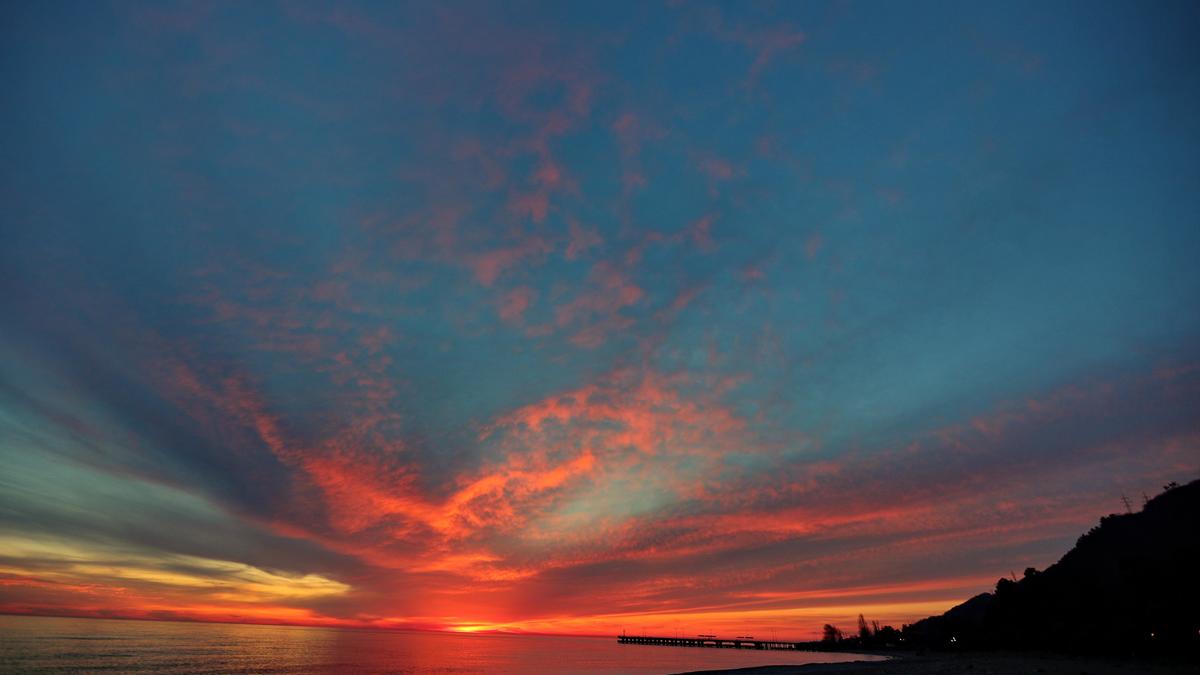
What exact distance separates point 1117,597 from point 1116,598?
0.58m

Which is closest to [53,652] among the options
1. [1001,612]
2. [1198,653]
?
[1198,653]

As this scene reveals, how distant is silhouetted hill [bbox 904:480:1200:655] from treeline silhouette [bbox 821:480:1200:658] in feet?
0.48

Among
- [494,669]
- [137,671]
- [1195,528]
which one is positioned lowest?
[494,669]

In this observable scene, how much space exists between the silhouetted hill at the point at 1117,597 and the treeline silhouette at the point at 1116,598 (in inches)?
5.7

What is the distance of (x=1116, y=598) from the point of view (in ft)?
320

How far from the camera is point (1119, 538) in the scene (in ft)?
522

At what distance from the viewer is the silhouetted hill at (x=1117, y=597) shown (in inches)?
2623

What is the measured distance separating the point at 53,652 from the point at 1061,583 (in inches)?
7874

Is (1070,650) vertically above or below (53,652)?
below

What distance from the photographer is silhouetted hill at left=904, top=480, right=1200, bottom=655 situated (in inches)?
2623

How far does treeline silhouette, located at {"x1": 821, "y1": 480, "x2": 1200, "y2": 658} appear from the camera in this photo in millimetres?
66438

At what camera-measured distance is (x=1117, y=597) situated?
9800 cm

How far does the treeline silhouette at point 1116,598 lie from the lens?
66438 mm

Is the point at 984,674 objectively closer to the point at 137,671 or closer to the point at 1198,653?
the point at 1198,653
